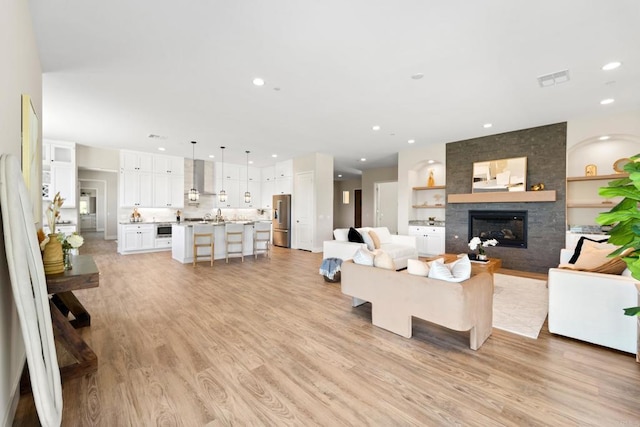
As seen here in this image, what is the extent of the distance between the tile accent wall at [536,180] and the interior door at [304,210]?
13.8 ft

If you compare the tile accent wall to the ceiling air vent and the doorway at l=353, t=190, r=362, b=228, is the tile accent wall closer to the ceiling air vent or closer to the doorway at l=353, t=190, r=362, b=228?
the ceiling air vent

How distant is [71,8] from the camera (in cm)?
231

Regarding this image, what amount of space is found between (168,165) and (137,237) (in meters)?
2.42

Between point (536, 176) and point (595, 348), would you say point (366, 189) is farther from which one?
point (595, 348)

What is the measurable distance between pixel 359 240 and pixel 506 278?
9.22 ft

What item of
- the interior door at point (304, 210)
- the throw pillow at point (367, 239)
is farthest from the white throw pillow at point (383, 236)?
the interior door at point (304, 210)

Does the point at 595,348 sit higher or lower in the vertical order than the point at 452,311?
lower

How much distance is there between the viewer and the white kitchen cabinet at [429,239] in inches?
274

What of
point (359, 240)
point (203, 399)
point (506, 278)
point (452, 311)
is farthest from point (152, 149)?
point (506, 278)

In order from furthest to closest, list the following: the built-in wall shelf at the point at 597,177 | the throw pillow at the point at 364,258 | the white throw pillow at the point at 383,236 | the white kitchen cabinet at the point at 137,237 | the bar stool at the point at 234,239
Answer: the white kitchen cabinet at the point at 137,237 < the bar stool at the point at 234,239 < the white throw pillow at the point at 383,236 < the built-in wall shelf at the point at 597,177 < the throw pillow at the point at 364,258

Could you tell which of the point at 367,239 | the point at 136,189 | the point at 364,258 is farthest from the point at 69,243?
the point at 136,189

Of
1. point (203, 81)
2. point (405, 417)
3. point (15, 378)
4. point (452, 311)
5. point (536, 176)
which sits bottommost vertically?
point (405, 417)

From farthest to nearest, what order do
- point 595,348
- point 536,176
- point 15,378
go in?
point 536,176
point 595,348
point 15,378

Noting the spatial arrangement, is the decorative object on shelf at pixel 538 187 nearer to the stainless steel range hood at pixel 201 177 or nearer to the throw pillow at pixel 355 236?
the throw pillow at pixel 355 236
